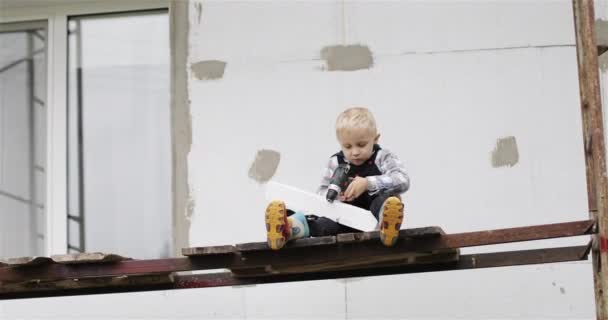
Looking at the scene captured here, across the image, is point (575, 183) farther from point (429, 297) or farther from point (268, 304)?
point (268, 304)

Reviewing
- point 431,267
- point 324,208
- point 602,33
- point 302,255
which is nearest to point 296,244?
point 302,255

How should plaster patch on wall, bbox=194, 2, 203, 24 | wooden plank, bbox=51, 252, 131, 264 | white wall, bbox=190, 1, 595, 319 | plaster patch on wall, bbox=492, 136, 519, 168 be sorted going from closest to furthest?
wooden plank, bbox=51, 252, 131, 264 < white wall, bbox=190, 1, 595, 319 < plaster patch on wall, bbox=492, 136, 519, 168 < plaster patch on wall, bbox=194, 2, 203, 24

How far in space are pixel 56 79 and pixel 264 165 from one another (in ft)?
5.36

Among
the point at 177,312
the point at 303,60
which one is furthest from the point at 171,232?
the point at 303,60

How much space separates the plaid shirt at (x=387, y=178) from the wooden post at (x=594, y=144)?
0.95 meters

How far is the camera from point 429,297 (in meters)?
7.22

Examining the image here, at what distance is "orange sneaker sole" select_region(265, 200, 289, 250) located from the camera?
5.68 metres

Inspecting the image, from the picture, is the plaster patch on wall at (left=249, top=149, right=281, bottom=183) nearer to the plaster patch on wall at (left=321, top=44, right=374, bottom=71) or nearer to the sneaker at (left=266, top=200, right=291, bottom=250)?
the plaster patch on wall at (left=321, top=44, right=374, bottom=71)

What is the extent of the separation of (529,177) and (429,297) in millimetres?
895

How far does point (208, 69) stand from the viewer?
25.5ft

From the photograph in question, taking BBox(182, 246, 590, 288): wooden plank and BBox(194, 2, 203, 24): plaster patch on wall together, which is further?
BBox(194, 2, 203, 24): plaster patch on wall

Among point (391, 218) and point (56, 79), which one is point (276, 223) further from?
point (56, 79)

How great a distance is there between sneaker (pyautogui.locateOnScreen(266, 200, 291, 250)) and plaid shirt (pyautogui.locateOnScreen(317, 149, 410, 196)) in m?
0.61

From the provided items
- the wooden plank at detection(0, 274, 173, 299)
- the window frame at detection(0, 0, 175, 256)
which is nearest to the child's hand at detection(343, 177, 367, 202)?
the wooden plank at detection(0, 274, 173, 299)
